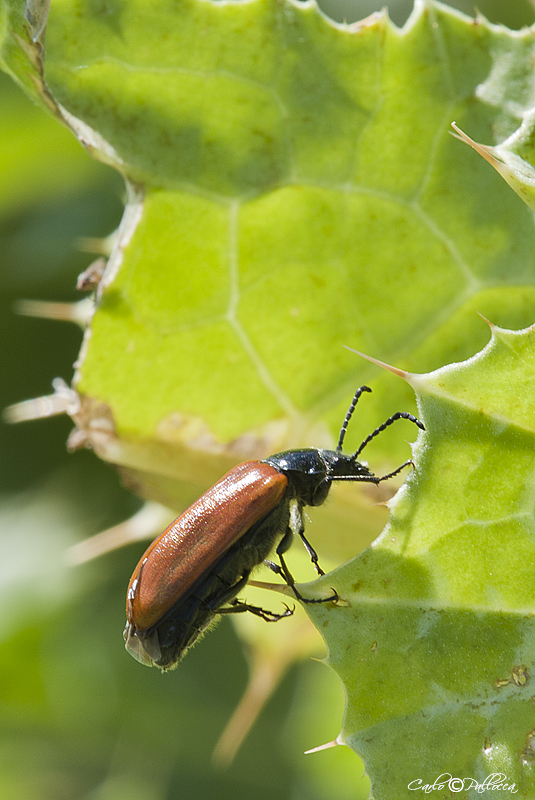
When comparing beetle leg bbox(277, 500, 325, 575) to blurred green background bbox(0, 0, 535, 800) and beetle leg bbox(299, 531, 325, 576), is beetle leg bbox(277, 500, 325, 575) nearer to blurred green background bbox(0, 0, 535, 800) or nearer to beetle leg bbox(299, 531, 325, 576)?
beetle leg bbox(299, 531, 325, 576)

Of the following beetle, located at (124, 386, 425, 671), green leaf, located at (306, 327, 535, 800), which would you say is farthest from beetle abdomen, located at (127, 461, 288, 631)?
green leaf, located at (306, 327, 535, 800)

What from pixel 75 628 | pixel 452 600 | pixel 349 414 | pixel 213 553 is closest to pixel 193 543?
pixel 213 553

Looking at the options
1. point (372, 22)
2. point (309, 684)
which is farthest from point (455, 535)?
point (309, 684)

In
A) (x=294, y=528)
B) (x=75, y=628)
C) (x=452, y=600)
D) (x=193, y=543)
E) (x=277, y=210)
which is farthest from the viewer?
(x=75, y=628)

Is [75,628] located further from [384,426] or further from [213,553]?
[384,426]

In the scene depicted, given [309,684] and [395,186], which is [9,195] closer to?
[395,186]
